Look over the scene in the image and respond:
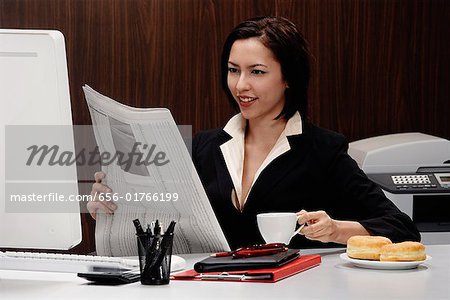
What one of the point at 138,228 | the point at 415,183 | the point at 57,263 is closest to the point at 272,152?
the point at 415,183

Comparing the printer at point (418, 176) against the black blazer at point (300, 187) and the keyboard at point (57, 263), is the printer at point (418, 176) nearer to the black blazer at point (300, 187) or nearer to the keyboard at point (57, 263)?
the black blazer at point (300, 187)

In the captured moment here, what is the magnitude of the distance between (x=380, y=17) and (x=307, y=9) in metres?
0.36

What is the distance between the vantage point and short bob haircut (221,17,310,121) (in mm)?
2988

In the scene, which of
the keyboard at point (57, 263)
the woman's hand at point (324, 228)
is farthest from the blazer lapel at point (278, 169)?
the keyboard at point (57, 263)

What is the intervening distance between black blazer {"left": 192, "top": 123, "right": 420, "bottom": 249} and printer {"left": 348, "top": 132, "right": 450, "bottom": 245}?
0.58m

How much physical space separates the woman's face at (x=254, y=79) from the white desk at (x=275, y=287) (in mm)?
987

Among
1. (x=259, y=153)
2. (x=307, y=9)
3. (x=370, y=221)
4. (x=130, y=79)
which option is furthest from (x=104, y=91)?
(x=370, y=221)

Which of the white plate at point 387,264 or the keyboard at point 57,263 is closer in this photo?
the keyboard at point 57,263

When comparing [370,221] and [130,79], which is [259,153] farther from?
[130,79]

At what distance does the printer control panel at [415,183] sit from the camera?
345 cm

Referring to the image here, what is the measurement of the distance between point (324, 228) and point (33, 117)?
954 millimetres

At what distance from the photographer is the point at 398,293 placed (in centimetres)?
176

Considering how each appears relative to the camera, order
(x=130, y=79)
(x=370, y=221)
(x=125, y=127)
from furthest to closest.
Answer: (x=130, y=79), (x=370, y=221), (x=125, y=127)

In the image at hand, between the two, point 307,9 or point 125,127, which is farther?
point 307,9
